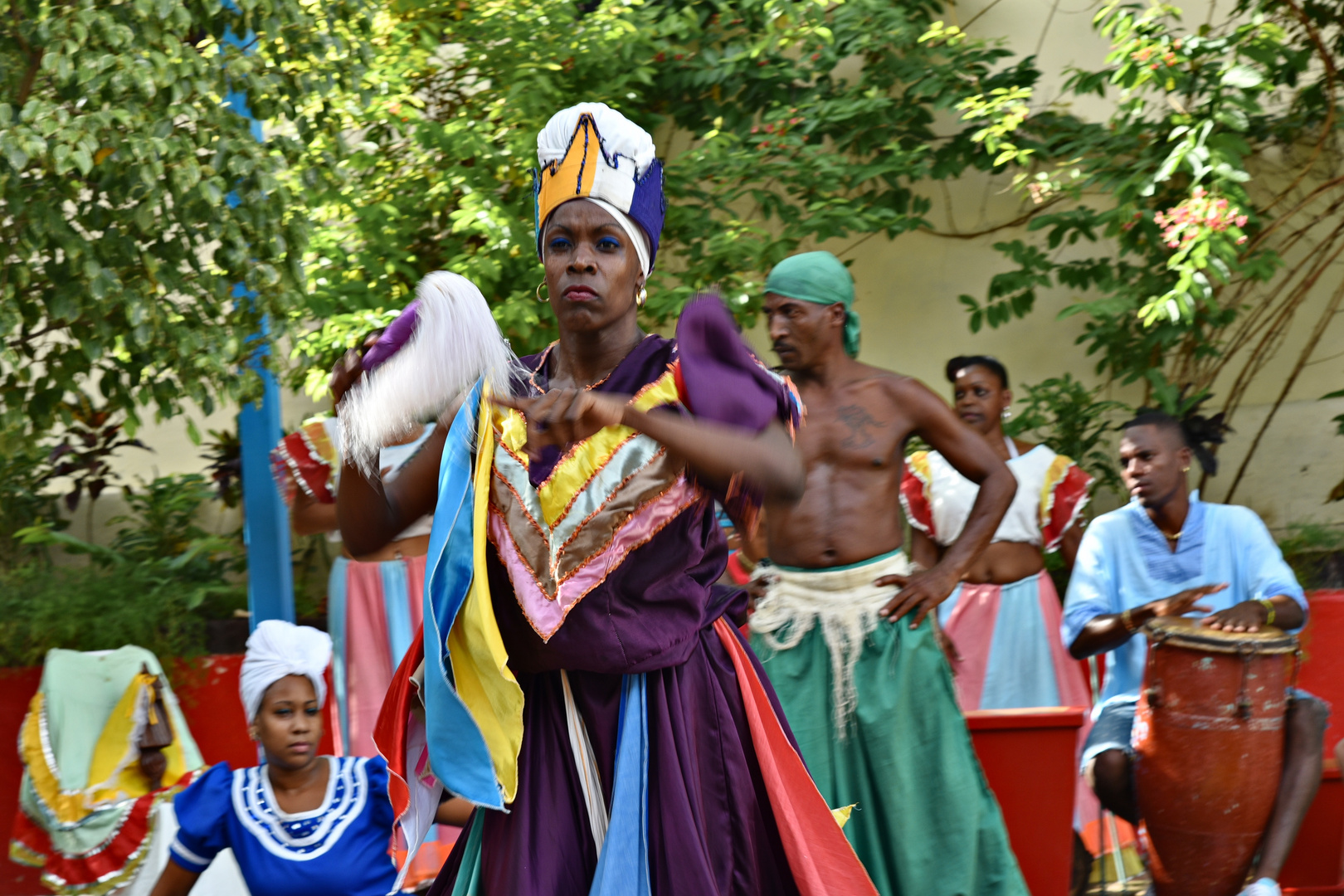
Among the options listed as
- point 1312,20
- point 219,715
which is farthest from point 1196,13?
point 219,715

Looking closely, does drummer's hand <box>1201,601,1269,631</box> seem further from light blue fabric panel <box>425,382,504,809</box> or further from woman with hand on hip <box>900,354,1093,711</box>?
light blue fabric panel <box>425,382,504,809</box>

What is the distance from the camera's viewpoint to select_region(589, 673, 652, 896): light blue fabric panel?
8.13 ft

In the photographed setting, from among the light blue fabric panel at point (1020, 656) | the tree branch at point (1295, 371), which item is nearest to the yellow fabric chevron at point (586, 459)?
Answer: the light blue fabric panel at point (1020, 656)

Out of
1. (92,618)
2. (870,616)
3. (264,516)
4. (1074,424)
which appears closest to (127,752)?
(92,618)

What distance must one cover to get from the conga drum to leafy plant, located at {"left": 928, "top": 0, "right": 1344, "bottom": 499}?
2538 millimetres

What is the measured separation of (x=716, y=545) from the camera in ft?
8.95

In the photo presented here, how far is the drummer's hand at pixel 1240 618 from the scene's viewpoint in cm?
469

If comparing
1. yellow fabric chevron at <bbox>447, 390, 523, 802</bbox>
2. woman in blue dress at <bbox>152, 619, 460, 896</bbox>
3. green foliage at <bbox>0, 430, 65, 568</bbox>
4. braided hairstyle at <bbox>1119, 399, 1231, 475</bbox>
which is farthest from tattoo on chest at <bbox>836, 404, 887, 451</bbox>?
green foliage at <bbox>0, 430, 65, 568</bbox>

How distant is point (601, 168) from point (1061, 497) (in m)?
4.62

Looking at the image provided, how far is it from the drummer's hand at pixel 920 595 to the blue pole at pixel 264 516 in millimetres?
3067

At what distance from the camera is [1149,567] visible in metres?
5.34

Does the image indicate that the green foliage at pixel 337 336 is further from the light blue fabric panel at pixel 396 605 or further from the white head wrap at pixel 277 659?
the white head wrap at pixel 277 659

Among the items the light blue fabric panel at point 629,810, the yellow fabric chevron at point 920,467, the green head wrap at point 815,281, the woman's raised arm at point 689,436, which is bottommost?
the light blue fabric panel at point 629,810

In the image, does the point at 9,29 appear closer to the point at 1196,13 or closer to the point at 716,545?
the point at 716,545
